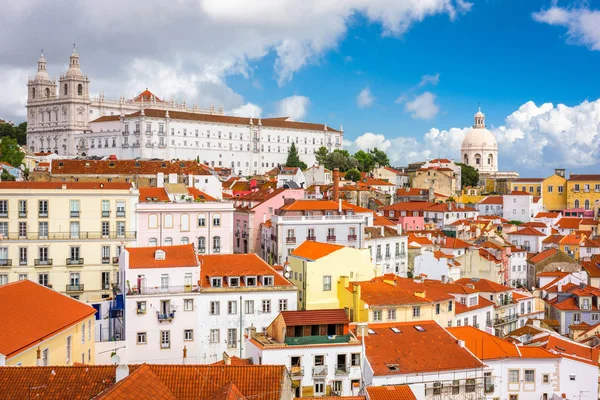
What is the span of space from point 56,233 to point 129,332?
45.3ft

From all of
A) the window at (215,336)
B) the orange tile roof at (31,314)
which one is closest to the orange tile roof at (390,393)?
the orange tile roof at (31,314)

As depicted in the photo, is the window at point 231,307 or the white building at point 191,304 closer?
the white building at point 191,304

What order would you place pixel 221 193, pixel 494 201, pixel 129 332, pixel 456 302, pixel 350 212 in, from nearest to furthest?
pixel 129 332 < pixel 456 302 < pixel 350 212 < pixel 221 193 < pixel 494 201

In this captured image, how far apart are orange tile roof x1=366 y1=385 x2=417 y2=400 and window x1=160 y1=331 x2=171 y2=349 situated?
15525 millimetres

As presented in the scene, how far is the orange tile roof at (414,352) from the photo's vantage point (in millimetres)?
30194

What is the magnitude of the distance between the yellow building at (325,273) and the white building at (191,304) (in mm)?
2021

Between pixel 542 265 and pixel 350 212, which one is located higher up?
pixel 350 212

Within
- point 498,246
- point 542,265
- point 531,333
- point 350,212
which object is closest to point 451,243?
point 498,246

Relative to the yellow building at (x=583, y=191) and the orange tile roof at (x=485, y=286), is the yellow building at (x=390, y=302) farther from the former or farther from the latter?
the yellow building at (x=583, y=191)

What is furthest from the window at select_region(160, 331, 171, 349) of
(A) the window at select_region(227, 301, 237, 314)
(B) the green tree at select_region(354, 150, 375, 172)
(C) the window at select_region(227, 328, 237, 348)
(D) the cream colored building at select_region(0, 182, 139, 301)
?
(B) the green tree at select_region(354, 150, 375, 172)

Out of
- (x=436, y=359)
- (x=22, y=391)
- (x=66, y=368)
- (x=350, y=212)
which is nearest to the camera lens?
(x=22, y=391)

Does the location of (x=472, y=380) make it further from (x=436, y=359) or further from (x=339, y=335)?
(x=339, y=335)

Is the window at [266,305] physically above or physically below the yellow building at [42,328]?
below

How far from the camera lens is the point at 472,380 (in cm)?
3119
